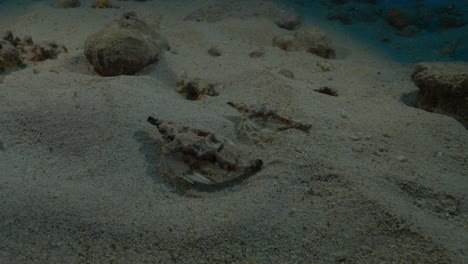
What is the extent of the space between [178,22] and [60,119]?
15.4 ft

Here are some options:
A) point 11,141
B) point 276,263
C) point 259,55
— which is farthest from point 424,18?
point 11,141

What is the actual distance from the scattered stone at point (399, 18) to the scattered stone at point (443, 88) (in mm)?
5079

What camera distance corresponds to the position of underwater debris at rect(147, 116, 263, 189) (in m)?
2.36

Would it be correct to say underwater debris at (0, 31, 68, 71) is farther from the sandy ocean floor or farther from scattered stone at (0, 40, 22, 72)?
the sandy ocean floor

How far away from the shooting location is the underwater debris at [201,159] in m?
2.36

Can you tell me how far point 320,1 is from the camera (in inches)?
380

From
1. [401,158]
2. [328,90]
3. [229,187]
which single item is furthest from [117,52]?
[401,158]

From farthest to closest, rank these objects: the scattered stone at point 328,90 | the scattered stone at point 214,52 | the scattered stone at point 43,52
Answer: the scattered stone at point 214,52 → the scattered stone at point 43,52 → the scattered stone at point 328,90

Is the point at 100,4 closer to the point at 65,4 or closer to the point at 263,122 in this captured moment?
the point at 65,4

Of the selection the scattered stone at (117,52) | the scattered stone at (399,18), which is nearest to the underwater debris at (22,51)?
the scattered stone at (117,52)

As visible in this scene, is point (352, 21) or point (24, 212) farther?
point (352, 21)

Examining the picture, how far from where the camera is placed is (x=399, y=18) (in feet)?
27.3

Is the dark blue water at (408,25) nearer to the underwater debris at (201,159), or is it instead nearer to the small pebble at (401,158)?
the small pebble at (401,158)

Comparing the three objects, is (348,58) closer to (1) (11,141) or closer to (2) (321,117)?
(2) (321,117)
